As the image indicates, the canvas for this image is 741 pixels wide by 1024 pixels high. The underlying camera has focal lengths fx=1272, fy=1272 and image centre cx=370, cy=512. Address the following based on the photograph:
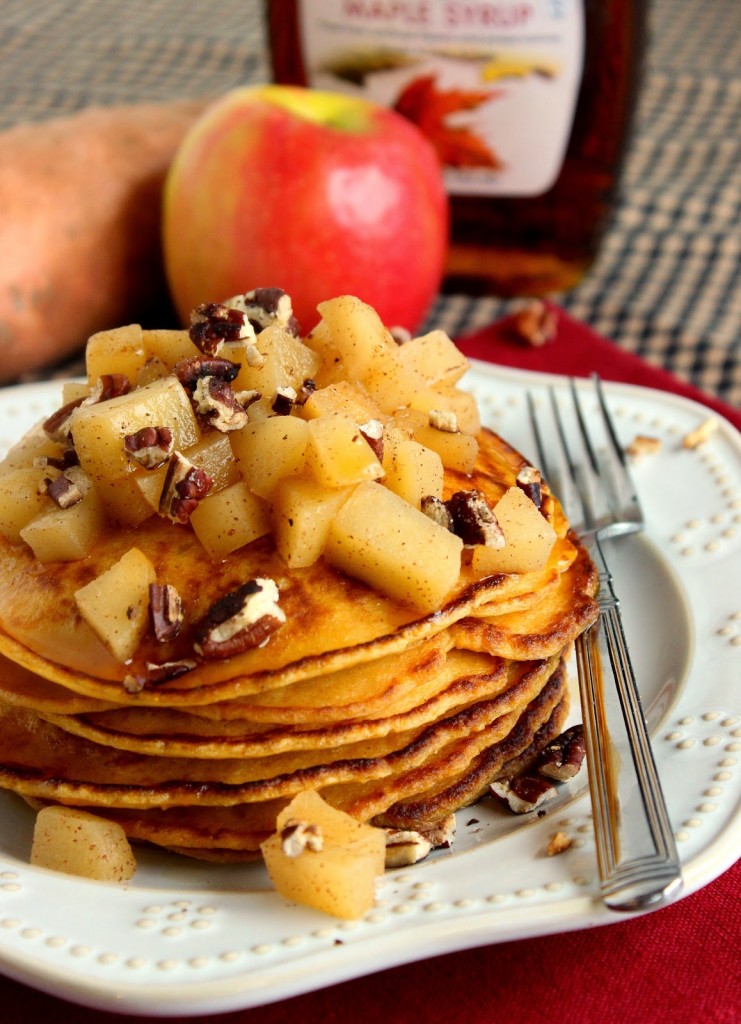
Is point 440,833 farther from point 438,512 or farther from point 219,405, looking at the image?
point 219,405

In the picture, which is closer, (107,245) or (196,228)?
(196,228)

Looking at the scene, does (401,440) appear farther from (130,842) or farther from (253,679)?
(130,842)

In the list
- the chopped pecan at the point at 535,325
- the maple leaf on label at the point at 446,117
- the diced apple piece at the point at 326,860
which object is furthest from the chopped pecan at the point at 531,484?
the maple leaf on label at the point at 446,117

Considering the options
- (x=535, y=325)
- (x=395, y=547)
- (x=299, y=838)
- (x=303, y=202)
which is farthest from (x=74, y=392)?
(x=535, y=325)

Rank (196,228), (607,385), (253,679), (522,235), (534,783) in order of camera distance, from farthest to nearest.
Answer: (522,235) → (196,228) → (607,385) → (534,783) → (253,679)

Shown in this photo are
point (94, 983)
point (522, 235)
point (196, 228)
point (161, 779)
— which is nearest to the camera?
point (94, 983)

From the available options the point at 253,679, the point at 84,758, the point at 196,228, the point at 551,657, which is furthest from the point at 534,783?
the point at 196,228
